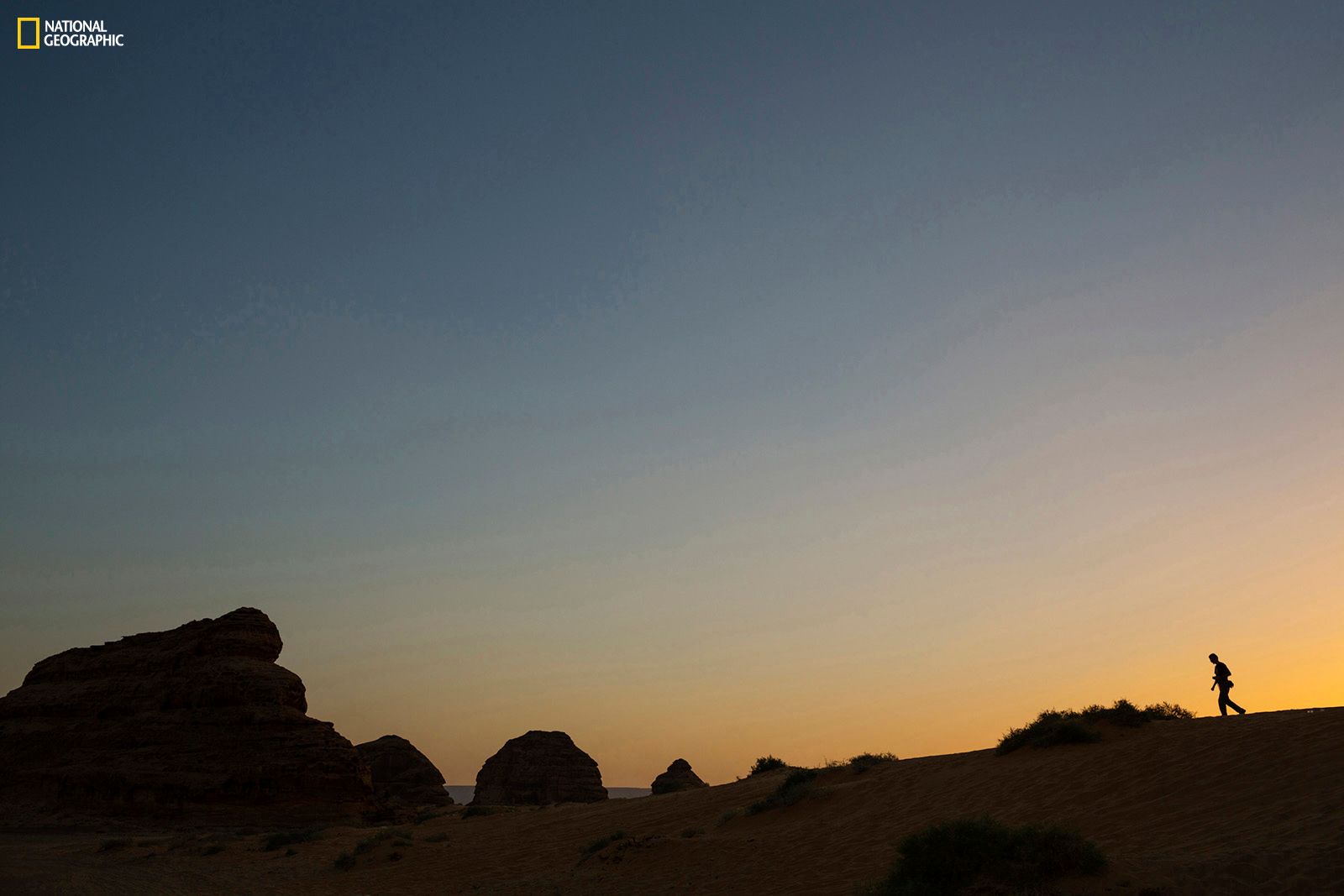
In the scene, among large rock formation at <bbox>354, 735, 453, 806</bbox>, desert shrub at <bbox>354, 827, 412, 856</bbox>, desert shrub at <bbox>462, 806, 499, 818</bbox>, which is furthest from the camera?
large rock formation at <bbox>354, 735, 453, 806</bbox>

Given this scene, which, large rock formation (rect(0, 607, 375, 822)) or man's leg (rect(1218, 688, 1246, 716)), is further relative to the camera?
large rock formation (rect(0, 607, 375, 822))

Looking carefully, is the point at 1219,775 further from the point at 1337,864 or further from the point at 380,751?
the point at 380,751

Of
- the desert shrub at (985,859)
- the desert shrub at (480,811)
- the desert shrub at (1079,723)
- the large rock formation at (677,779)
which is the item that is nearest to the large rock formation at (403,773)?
the large rock formation at (677,779)

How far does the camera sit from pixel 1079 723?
64.1ft

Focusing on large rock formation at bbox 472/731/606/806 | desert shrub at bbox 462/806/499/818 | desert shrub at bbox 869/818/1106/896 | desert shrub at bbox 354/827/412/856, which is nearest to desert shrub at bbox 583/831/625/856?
desert shrub at bbox 354/827/412/856

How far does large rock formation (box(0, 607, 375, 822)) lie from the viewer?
149 feet

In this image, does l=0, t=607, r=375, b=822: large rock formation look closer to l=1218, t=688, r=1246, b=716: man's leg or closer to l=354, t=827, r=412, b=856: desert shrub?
l=354, t=827, r=412, b=856: desert shrub

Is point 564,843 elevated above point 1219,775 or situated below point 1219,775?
below

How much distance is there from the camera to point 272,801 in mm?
45094

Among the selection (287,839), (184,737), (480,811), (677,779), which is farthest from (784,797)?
(677,779)

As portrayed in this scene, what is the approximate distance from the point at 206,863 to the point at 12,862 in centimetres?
597

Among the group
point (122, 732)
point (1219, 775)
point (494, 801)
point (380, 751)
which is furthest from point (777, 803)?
point (494, 801)

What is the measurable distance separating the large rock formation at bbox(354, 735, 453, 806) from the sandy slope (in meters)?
42.1

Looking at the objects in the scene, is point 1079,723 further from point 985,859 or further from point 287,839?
point 287,839
